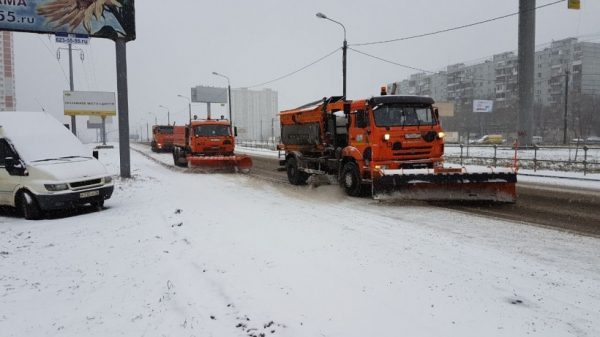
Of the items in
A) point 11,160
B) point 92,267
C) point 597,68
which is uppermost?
point 597,68

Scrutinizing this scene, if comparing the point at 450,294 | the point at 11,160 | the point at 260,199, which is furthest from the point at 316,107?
the point at 450,294

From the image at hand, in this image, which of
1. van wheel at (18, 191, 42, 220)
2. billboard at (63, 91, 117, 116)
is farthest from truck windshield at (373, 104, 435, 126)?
billboard at (63, 91, 117, 116)

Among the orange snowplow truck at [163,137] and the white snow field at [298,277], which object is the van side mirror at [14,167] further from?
the orange snowplow truck at [163,137]

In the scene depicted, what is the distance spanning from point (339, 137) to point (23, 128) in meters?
8.18

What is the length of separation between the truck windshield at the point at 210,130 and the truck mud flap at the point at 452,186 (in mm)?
→ 13000

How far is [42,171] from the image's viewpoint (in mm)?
9469

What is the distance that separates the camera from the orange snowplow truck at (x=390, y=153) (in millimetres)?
10281

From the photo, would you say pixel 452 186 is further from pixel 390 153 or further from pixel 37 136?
pixel 37 136

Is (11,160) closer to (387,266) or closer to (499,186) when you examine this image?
(387,266)

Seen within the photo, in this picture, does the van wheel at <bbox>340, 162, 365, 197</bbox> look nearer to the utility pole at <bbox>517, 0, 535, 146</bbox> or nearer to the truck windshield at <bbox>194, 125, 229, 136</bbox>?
the truck windshield at <bbox>194, 125, 229, 136</bbox>

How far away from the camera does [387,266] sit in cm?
546

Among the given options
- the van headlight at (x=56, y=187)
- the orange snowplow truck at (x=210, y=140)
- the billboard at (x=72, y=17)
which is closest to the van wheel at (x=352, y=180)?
the van headlight at (x=56, y=187)

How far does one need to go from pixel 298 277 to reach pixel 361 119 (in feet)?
23.5

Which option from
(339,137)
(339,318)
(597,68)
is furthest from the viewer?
(597,68)
